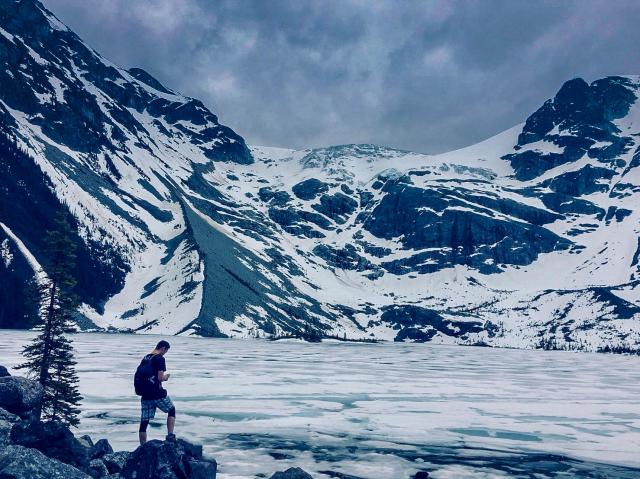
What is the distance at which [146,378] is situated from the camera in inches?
660

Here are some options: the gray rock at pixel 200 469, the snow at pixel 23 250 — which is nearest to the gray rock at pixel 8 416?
the gray rock at pixel 200 469

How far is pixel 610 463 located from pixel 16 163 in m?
215

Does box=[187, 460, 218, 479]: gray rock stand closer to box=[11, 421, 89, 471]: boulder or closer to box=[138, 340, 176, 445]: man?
box=[138, 340, 176, 445]: man

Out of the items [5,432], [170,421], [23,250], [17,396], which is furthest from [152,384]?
[23,250]

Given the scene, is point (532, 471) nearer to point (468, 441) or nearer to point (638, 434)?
point (468, 441)

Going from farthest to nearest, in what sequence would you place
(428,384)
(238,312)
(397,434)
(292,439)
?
1. (238,312)
2. (428,384)
3. (397,434)
4. (292,439)

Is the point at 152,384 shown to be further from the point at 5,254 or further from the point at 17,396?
the point at 5,254

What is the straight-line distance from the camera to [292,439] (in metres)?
22.1

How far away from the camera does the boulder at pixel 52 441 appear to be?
13641 mm

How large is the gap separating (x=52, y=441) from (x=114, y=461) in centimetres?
199

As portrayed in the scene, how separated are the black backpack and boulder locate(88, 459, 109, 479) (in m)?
2.58

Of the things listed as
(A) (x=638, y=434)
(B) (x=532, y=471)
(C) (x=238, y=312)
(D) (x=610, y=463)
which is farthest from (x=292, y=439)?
(C) (x=238, y=312)

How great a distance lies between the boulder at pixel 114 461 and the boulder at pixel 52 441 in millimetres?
1092

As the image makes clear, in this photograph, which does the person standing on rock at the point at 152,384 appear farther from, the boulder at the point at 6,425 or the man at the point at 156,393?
the boulder at the point at 6,425
